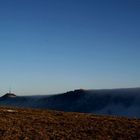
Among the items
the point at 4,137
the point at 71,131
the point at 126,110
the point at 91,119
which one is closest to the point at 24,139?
the point at 4,137

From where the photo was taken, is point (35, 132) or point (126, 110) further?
point (126, 110)

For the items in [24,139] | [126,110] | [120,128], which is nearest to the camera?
[24,139]

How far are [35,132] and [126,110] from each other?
174 m

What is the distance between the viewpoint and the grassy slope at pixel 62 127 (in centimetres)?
2508

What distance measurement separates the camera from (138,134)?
2659cm

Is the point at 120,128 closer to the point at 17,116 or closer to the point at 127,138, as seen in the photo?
the point at 127,138

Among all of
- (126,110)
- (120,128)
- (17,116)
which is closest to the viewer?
(120,128)

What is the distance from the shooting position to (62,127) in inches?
1080

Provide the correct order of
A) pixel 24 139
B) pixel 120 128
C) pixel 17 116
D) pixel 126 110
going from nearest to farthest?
pixel 24 139, pixel 120 128, pixel 17 116, pixel 126 110

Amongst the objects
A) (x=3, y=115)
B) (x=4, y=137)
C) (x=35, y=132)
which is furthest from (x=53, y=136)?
(x=3, y=115)

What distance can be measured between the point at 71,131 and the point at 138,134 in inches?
180

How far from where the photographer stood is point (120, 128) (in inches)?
1104

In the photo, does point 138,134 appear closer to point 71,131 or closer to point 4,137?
point 71,131

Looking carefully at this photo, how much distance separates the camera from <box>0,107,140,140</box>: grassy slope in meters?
25.1
